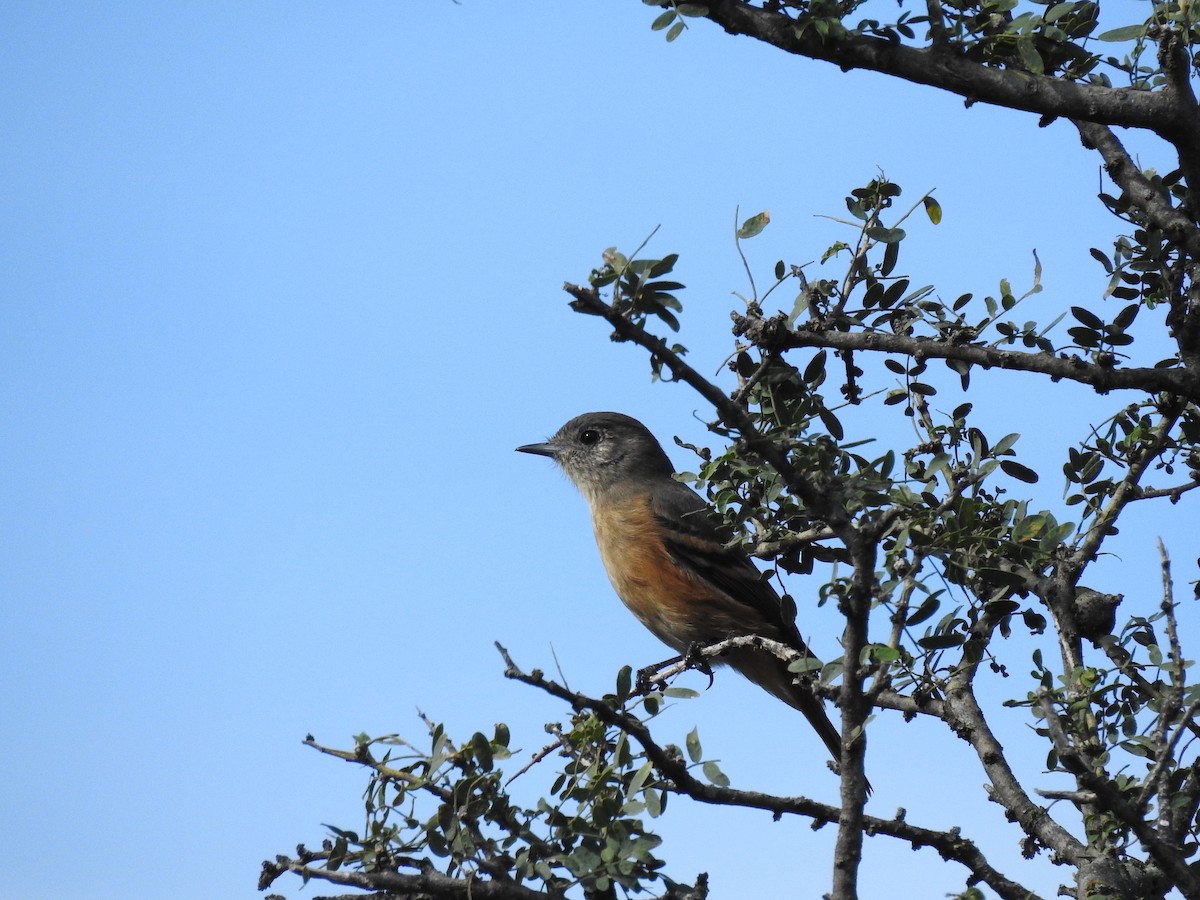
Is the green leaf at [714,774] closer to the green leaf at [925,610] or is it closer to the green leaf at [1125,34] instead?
the green leaf at [925,610]

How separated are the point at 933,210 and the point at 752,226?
0.83 metres

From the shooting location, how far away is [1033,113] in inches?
156

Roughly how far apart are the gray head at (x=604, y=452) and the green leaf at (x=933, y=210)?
13.4 feet

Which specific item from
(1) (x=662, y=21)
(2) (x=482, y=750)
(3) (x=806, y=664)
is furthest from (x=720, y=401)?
(1) (x=662, y=21)

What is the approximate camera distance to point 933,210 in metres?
4.57

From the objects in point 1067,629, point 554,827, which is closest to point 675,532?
point 1067,629

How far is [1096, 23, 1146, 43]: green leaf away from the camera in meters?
4.10

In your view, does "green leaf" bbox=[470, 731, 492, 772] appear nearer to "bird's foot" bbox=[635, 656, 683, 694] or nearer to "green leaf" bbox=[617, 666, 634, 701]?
"green leaf" bbox=[617, 666, 634, 701]

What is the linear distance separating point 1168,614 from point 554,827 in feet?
6.18

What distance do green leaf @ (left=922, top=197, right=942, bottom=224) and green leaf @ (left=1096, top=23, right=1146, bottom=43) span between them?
782 mm

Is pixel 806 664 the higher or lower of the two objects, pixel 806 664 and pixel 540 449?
the lower

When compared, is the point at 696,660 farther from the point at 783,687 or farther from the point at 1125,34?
the point at 1125,34

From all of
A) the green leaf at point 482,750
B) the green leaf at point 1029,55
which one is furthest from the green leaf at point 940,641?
the green leaf at point 1029,55

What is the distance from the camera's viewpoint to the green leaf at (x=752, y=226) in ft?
13.8
